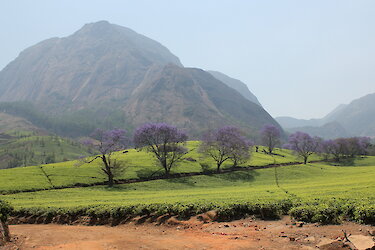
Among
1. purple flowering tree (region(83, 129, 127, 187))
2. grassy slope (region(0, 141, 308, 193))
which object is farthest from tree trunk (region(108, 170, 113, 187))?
grassy slope (region(0, 141, 308, 193))

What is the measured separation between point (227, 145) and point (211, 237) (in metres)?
63.1

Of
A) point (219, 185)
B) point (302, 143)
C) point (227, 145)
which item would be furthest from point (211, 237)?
point (302, 143)

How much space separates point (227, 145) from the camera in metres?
80.6

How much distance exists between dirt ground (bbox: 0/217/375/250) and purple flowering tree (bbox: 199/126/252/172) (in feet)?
193

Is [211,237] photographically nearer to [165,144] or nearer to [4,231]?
[4,231]

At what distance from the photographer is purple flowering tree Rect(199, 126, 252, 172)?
3189 inches

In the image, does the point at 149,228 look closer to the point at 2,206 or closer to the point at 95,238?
the point at 95,238

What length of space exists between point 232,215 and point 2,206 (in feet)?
63.8

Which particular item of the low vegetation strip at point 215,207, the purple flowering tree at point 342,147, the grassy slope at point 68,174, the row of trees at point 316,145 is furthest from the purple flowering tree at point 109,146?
the purple flowering tree at point 342,147

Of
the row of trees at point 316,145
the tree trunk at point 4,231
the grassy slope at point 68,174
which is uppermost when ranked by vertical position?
the row of trees at point 316,145

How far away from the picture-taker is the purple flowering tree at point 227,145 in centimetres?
8100

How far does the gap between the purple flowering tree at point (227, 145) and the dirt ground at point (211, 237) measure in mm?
58841

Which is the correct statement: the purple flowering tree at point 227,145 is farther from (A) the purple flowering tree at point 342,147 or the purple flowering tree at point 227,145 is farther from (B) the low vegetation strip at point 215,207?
(A) the purple flowering tree at point 342,147

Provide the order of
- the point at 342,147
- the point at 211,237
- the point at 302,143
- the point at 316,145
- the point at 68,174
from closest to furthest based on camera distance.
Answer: the point at 211,237 → the point at 68,174 → the point at 302,143 → the point at 316,145 → the point at 342,147
